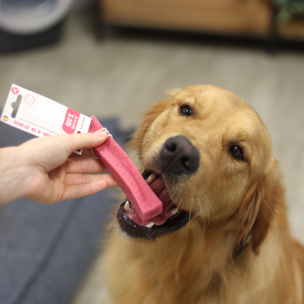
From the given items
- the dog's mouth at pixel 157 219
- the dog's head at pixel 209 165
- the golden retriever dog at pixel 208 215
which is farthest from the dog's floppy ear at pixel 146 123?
the dog's mouth at pixel 157 219

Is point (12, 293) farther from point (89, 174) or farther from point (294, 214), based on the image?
point (294, 214)

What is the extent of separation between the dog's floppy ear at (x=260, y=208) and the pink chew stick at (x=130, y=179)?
393 mm

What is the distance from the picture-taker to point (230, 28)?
332 cm

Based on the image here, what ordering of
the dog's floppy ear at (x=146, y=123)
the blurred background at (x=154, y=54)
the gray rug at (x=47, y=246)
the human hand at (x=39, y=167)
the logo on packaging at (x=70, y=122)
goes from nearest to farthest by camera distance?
1. the human hand at (x=39, y=167)
2. the logo on packaging at (x=70, y=122)
3. the dog's floppy ear at (x=146, y=123)
4. the gray rug at (x=47, y=246)
5. the blurred background at (x=154, y=54)

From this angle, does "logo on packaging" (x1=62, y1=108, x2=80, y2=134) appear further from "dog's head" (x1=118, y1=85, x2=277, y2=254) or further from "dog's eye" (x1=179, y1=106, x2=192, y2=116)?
"dog's eye" (x1=179, y1=106, x2=192, y2=116)

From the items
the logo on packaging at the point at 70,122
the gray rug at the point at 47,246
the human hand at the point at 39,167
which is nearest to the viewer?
the human hand at the point at 39,167

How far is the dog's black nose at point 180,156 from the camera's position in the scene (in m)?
0.99

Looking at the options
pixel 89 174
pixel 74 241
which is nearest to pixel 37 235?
pixel 74 241

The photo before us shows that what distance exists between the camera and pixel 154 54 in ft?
11.1

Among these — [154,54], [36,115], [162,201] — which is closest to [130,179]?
[162,201]

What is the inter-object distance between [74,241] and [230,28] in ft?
8.77

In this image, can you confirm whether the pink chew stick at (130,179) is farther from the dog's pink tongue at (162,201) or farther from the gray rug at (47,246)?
the gray rug at (47,246)

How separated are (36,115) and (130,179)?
1.24 feet

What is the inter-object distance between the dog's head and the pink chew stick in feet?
0.18
